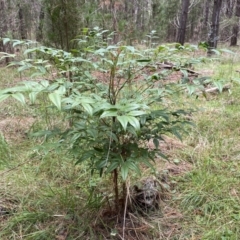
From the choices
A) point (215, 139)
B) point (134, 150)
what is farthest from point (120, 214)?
point (215, 139)

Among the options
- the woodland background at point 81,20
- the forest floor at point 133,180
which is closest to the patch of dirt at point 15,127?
the forest floor at point 133,180

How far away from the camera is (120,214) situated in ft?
5.86

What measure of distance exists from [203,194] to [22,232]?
1.27 metres

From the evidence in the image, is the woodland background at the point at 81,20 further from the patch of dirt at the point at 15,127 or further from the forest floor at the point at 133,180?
the forest floor at the point at 133,180

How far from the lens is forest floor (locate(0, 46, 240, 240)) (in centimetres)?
172

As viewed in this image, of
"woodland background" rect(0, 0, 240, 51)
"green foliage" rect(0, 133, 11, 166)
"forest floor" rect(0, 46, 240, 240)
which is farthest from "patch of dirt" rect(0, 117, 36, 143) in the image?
"woodland background" rect(0, 0, 240, 51)

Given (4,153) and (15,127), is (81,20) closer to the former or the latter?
(15,127)

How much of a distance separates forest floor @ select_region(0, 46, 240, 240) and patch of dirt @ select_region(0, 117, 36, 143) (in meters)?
0.05

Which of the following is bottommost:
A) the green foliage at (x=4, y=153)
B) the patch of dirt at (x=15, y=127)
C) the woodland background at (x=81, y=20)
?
the patch of dirt at (x=15, y=127)

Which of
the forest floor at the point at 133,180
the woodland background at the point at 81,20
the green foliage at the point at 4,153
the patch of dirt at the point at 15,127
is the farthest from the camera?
the woodland background at the point at 81,20

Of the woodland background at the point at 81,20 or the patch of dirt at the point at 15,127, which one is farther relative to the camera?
the woodland background at the point at 81,20

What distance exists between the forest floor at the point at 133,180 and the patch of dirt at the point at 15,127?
1.8 inches

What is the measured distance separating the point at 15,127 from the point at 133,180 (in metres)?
1.82

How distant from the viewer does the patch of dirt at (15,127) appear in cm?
306
